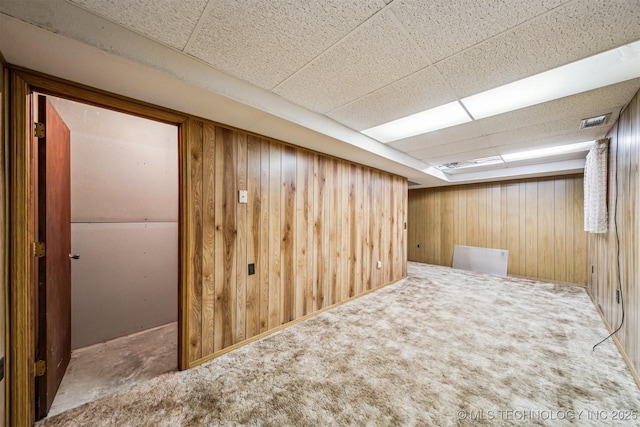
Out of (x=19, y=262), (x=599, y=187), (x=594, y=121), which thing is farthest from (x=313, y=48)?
(x=599, y=187)

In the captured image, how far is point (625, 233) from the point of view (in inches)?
84.0

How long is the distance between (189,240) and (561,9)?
8.70 ft

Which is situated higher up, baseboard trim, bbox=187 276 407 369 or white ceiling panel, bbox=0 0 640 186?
white ceiling panel, bbox=0 0 640 186

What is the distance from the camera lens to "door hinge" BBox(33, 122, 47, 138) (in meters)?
1.51

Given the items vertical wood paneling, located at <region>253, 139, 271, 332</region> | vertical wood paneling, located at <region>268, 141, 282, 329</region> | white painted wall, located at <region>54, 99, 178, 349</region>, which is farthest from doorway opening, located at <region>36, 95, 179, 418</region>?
vertical wood paneling, located at <region>268, 141, 282, 329</region>

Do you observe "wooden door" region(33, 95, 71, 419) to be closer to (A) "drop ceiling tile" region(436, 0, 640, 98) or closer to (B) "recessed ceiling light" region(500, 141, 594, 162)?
(A) "drop ceiling tile" region(436, 0, 640, 98)

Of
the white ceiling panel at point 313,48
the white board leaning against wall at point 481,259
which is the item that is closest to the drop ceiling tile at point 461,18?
the white ceiling panel at point 313,48

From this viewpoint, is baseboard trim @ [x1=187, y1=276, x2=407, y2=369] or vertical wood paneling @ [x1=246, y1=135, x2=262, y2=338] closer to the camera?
baseboard trim @ [x1=187, y1=276, x2=407, y2=369]

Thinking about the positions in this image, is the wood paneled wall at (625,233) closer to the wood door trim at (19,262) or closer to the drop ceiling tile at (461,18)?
the drop ceiling tile at (461,18)

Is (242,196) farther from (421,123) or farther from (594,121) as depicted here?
(594,121)

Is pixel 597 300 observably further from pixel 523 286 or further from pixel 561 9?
pixel 561 9

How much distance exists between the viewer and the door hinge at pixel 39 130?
1507 millimetres

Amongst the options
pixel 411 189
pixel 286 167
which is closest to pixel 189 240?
pixel 286 167

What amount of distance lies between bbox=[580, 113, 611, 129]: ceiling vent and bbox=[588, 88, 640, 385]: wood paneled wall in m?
0.10
